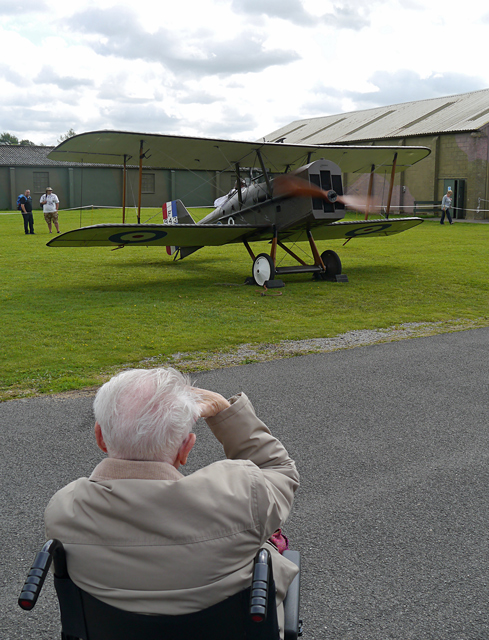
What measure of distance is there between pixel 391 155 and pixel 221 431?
1510 centimetres

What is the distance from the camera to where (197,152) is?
44.2 ft

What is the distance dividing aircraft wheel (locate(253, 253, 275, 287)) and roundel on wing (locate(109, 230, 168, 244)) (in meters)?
2.12

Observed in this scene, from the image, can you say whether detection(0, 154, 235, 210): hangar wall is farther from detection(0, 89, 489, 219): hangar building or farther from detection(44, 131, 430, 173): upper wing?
detection(44, 131, 430, 173): upper wing

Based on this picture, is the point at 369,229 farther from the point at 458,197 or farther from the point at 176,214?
the point at 458,197

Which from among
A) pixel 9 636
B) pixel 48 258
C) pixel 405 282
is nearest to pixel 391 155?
pixel 405 282

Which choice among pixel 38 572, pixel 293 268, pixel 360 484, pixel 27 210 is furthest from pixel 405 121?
pixel 38 572

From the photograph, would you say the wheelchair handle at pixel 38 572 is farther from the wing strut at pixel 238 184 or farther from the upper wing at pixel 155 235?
the wing strut at pixel 238 184

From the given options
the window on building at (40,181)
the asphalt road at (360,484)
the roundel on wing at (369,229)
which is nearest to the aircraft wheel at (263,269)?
the roundel on wing at (369,229)

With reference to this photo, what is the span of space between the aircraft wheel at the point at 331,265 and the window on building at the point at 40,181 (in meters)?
38.7

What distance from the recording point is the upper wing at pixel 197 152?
12.3 metres

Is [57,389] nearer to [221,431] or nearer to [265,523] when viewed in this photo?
[221,431]

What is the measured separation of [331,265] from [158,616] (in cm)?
1257

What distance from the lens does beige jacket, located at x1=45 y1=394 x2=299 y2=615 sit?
1.48 meters

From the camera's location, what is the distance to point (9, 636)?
2.42m
